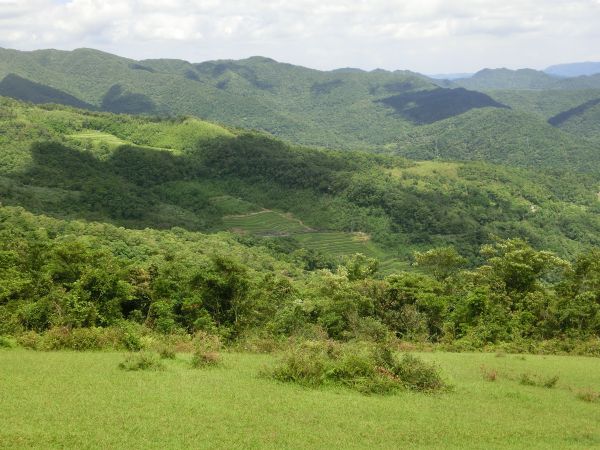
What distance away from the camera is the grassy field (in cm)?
1234

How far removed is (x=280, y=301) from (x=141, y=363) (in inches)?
609

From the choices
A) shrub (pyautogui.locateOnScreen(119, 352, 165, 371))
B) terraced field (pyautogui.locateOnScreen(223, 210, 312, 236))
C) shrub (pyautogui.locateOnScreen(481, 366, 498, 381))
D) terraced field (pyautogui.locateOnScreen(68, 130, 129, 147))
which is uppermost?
terraced field (pyautogui.locateOnScreen(68, 130, 129, 147))

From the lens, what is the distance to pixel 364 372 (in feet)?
56.3

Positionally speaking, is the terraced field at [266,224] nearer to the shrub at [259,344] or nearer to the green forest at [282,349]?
the green forest at [282,349]

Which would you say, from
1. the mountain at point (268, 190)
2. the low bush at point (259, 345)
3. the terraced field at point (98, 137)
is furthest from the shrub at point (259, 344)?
the terraced field at point (98, 137)

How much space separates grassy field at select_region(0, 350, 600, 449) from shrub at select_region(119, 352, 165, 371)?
401 millimetres

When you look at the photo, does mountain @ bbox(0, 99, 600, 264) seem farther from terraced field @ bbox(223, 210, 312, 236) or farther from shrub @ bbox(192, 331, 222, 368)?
shrub @ bbox(192, 331, 222, 368)

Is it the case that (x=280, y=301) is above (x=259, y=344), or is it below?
below

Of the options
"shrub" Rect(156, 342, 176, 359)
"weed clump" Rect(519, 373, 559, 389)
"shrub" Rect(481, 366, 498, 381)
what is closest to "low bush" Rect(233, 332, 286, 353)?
"shrub" Rect(156, 342, 176, 359)

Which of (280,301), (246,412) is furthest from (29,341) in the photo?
(280,301)

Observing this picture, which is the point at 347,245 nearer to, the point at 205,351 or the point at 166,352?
the point at 205,351

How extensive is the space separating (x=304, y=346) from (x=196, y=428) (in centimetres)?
765

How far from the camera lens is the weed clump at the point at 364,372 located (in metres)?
16.8

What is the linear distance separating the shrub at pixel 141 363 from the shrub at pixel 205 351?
1295 millimetres
